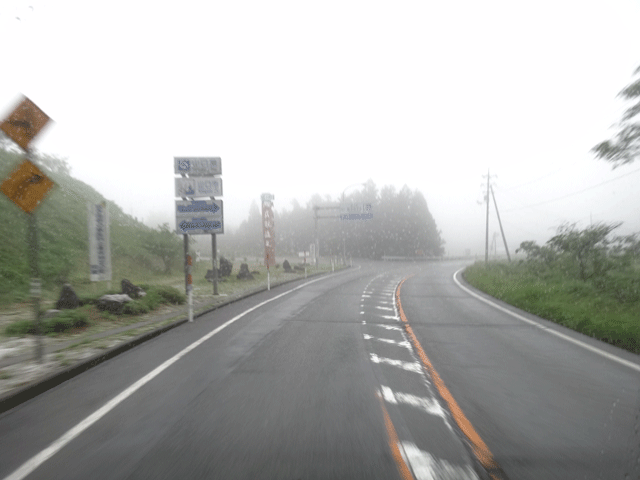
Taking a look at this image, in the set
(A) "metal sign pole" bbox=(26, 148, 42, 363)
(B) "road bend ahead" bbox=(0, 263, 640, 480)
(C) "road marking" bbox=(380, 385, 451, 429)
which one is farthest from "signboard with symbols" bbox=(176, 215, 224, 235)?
(C) "road marking" bbox=(380, 385, 451, 429)

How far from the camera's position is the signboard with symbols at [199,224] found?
17344 mm

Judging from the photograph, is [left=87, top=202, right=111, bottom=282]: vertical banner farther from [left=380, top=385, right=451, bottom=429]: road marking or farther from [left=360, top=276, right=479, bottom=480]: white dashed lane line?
[left=380, top=385, right=451, bottom=429]: road marking

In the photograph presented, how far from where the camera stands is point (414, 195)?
90.4 m

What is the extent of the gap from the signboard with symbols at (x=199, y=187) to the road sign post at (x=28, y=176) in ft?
36.7

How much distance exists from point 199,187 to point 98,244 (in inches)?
193

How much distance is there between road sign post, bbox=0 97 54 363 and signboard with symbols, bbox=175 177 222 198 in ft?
36.7

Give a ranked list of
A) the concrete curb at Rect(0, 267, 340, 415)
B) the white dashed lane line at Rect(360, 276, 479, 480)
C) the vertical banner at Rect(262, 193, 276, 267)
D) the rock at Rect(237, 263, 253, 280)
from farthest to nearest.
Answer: the vertical banner at Rect(262, 193, 276, 267) → the rock at Rect(237, 263, 253, 280) → the concrete curb at Rect(0, 267, 340, 415) → the white dashed lane line at Rect(360, 276, 479, 480)

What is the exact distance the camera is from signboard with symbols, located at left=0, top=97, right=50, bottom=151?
612 cm

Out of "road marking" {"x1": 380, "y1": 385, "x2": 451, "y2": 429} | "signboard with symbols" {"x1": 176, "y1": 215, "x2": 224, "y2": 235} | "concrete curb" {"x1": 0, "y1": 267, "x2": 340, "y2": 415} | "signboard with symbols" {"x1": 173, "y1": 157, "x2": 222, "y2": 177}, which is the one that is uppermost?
"signboard with symbols" {"x1": 173, "y1": 157, "x2": 222, "y2": 177}

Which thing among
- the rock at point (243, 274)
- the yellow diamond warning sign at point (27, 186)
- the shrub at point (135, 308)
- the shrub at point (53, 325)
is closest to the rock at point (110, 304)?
the shrub at point (135, 308)

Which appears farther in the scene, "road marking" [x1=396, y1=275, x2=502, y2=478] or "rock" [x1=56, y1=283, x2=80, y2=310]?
"rock" [x1=56, y1=283, x2=80, y2=310]

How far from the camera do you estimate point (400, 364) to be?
678 centimetres

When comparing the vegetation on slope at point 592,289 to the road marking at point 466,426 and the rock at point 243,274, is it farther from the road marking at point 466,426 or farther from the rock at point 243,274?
the rock at point 243,274

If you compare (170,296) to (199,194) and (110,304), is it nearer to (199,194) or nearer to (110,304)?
(110,304)
